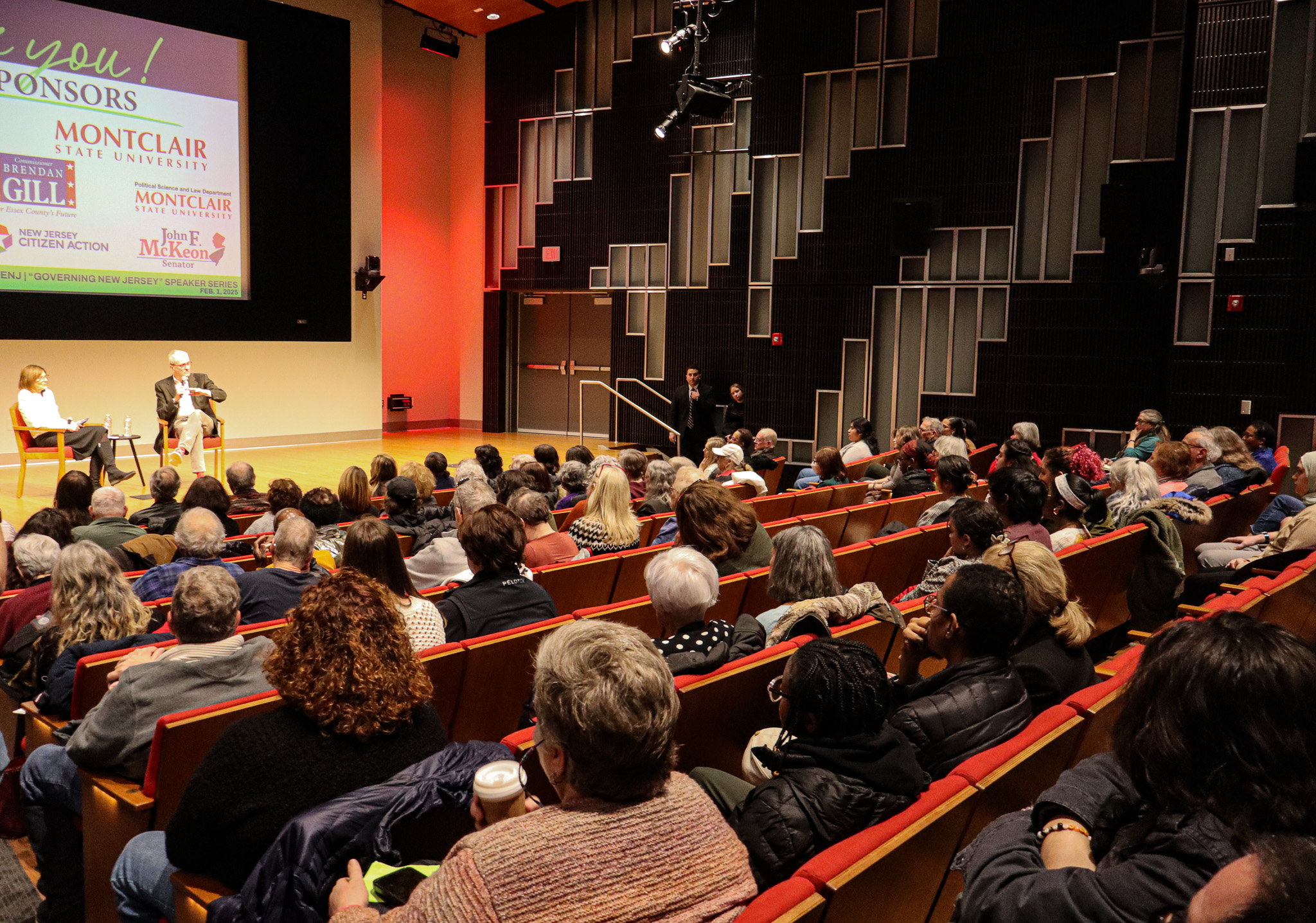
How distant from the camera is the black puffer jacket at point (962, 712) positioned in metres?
1.97

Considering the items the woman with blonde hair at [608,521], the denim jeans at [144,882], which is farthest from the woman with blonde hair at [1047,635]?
the woman with blonde hair at [608,521]

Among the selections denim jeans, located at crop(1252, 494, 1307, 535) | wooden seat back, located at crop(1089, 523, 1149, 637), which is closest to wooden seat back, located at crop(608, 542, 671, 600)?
wooden seat back, located at crop(1089, 523, 1149, 637)

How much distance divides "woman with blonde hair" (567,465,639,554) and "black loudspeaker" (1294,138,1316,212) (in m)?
6.78

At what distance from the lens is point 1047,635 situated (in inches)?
95.6

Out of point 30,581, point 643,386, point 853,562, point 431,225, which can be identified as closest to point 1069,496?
point 853,562

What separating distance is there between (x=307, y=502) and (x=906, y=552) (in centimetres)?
286

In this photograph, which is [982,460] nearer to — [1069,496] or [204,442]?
[1069,496]

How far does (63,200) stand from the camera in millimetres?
10062

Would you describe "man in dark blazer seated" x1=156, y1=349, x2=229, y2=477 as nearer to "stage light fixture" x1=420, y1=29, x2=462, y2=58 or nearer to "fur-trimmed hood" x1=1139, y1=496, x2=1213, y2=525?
"stage light fixture" x1=420, y1=29, x2=462, y2=58

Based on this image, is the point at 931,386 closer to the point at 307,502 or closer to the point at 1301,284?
the point at 1301,284

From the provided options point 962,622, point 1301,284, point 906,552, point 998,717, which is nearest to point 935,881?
point 998,717

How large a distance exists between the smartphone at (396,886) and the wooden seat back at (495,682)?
3.96 feet

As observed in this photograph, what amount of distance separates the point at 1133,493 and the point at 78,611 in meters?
4.60

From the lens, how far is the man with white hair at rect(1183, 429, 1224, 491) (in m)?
5.76
